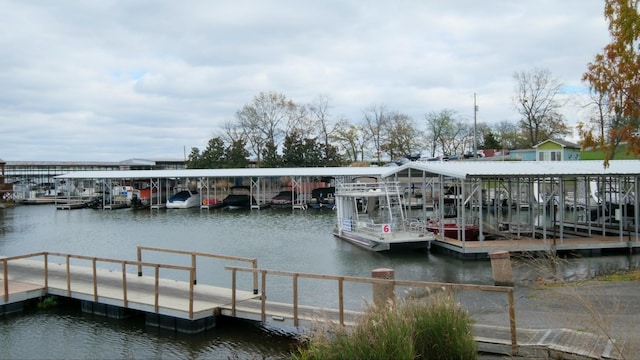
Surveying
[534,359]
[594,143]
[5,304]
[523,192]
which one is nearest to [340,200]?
[594,143]

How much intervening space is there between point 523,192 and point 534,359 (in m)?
47.5

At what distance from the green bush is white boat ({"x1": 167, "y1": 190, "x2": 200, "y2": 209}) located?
47514mm

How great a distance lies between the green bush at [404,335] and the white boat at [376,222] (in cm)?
1499

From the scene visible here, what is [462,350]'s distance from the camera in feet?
24.8

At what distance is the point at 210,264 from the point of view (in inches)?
838

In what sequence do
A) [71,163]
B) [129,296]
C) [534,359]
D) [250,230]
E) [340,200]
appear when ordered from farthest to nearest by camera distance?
[71,163], [250,230], [340,200], [129,296], [534,359]

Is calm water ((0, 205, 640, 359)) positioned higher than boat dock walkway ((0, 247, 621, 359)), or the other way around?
boat dock walkway ((0, 247, 621, 359))

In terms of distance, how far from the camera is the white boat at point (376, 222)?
76.1 feet

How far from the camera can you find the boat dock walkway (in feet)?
28.8

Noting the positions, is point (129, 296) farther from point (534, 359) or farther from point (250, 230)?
point (250, 230)

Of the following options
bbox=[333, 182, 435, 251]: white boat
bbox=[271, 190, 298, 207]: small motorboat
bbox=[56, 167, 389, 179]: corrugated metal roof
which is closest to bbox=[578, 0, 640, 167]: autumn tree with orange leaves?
bbox=[333, 182, 435, 251]: white boat

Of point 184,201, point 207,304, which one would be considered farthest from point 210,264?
point 184,201

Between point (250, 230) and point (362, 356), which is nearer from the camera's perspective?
point (362, 356)

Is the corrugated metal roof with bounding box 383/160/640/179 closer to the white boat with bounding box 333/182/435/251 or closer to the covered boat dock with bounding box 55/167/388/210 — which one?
the white boat with bounding box 333/182/435/251
